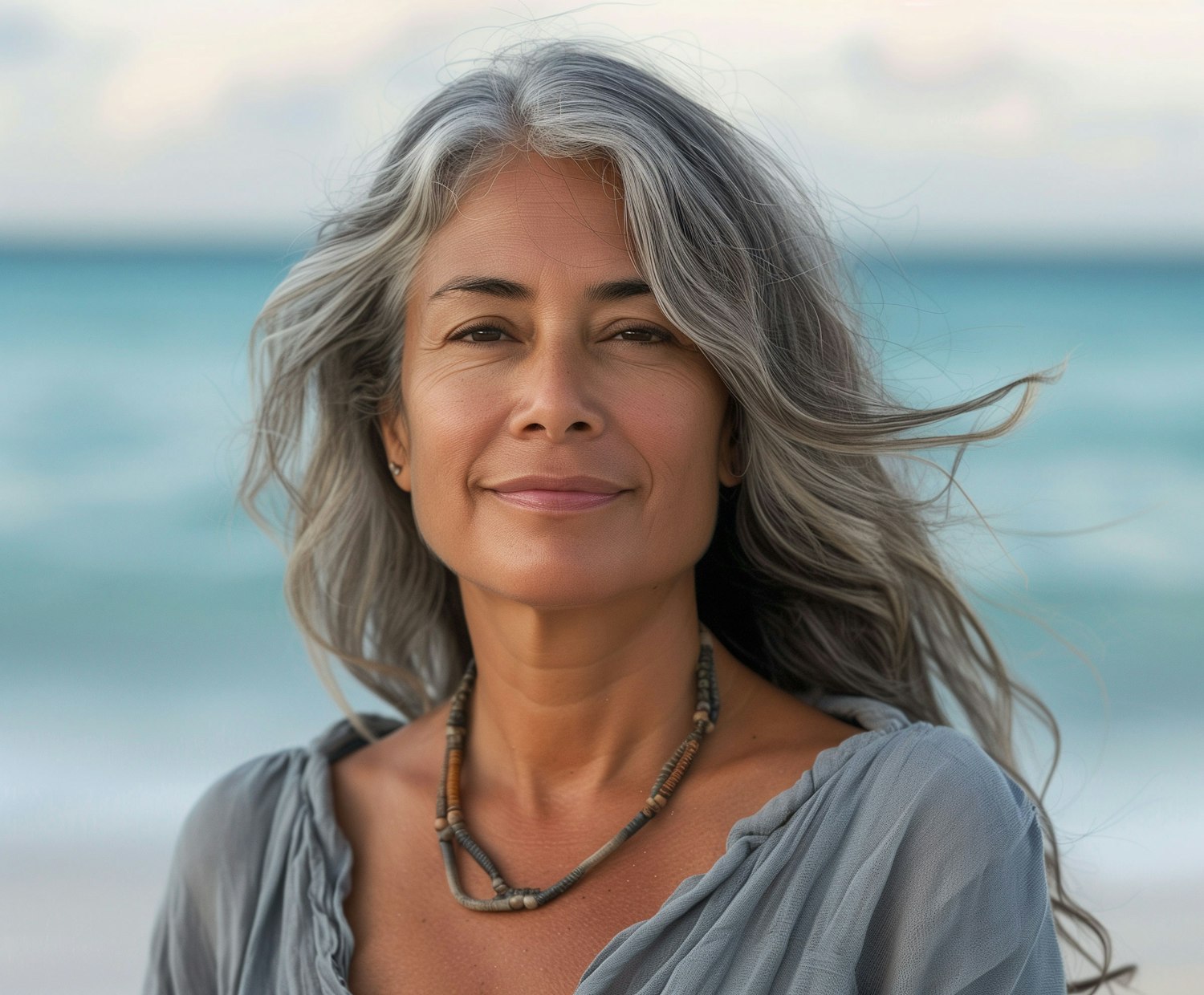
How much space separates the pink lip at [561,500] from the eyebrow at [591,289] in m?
0.29

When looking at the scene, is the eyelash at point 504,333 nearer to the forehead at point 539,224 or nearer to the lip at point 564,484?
the forehead at point 539,224

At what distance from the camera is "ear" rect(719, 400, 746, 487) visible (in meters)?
2.26

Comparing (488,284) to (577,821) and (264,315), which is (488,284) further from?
(577,821)

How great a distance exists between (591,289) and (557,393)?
6.9 inches

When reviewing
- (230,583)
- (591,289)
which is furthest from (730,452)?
(230,583)

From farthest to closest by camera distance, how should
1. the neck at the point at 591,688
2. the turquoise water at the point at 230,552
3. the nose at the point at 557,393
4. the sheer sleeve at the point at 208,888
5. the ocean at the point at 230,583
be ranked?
1. the turquoise water at the point at 230,552
2. the ocean at the point at 230,583
3. the sheer sleeve at the point at 208,888
4. the neck at the point at 591,688
5. the nose at the point at 557,393

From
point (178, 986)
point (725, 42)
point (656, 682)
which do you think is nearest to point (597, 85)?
point (656, 682)

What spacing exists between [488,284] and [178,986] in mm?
1338

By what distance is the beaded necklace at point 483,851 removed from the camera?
217 centimetres

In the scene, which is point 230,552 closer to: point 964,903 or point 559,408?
point 559,408

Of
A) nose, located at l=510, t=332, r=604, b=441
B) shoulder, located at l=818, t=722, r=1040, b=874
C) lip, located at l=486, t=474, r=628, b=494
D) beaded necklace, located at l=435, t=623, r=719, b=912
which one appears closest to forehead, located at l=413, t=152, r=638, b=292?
nose, located at l=510, t=332, r=604, b=441

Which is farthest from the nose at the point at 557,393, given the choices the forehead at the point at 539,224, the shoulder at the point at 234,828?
the shoulder at the point at 234,828

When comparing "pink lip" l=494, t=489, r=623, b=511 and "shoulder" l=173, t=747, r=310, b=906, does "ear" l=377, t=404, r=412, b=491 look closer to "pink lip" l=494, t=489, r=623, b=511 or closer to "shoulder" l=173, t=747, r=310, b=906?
"pink lip" l=494, t=489, r=623, b=511

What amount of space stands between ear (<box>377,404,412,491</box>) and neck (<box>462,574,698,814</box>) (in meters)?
0.26
